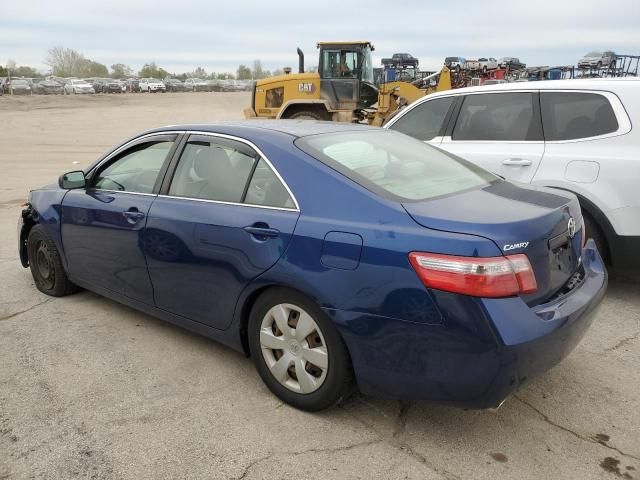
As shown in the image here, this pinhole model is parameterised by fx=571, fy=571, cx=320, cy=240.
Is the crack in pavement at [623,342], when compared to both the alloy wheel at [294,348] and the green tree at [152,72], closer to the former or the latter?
the alloy wheel at [294,348]

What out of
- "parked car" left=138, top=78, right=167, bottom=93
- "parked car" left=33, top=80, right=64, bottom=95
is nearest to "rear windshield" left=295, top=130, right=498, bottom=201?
"parked car" left=33, top=80, right=64, bottom=95

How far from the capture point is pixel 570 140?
4.71m

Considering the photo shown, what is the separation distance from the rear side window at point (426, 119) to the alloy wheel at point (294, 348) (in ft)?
11.2

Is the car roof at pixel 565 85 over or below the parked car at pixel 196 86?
over

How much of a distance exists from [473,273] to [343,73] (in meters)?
13.5

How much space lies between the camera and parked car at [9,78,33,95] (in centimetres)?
5331

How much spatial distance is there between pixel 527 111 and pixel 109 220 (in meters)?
3.62

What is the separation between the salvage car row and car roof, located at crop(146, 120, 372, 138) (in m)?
57.3

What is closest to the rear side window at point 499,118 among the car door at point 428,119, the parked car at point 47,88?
the car door at point 428,119

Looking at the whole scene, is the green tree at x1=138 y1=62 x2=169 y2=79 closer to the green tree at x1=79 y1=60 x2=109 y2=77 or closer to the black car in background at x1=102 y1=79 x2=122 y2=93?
the green tree at x1=79 y1=60 x2=109 y2=77

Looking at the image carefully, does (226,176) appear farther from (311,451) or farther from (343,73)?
(343,73)

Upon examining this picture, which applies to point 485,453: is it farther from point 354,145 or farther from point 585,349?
point 354,145

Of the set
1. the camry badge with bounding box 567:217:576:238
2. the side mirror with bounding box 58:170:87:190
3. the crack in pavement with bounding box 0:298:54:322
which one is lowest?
the crack in pavement with bounding box 0:298:54:322

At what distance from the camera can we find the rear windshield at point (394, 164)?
2.87 metres
